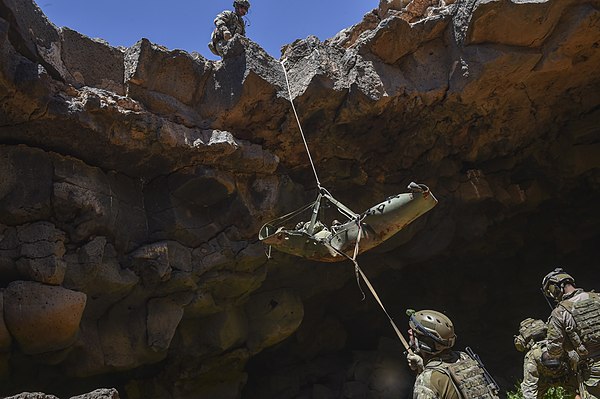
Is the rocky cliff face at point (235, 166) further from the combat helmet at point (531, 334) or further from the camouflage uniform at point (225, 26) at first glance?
the combat helmet at point (531, 334)

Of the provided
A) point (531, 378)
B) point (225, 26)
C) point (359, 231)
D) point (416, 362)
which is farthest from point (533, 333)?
point (225, 26)

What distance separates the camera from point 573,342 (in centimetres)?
505

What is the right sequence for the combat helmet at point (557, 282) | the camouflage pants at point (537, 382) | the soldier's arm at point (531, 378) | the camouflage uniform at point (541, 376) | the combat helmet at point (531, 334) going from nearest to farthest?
the combat helmet at point (557, 282)
the camouflage uniform at point (541, 376)
the camouflage pants at point (537, 382)
the soldier's arm at point (531, 378)
the combat helmet at point (531, 334)

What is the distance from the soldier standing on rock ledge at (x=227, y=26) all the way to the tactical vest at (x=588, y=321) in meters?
5.46

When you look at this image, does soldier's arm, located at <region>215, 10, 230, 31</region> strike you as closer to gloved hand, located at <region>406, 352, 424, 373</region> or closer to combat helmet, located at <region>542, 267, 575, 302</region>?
combat helmet, located at <region>542, 267, 575, 302</region>

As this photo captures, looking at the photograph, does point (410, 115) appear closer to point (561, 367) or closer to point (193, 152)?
point (193, 152)

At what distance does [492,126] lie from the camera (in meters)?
8.27

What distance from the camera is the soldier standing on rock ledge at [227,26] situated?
7.84 meters

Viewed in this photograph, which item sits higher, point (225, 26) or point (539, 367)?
point (225, 26)

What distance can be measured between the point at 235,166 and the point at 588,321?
458 centimetres

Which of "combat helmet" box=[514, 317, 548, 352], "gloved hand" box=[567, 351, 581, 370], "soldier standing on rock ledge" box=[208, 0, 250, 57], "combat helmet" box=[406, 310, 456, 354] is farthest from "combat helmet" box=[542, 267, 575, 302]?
"soldier standing on rock ledge" box=[208, 0, 250, 57]

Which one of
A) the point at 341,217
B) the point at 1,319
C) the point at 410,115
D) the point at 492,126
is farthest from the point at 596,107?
the point at 1,319

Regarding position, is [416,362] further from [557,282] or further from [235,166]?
[235,166]

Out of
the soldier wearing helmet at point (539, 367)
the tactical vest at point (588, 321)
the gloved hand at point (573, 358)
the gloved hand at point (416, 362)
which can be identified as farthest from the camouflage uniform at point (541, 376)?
the gloved hand at point (416, 362)
